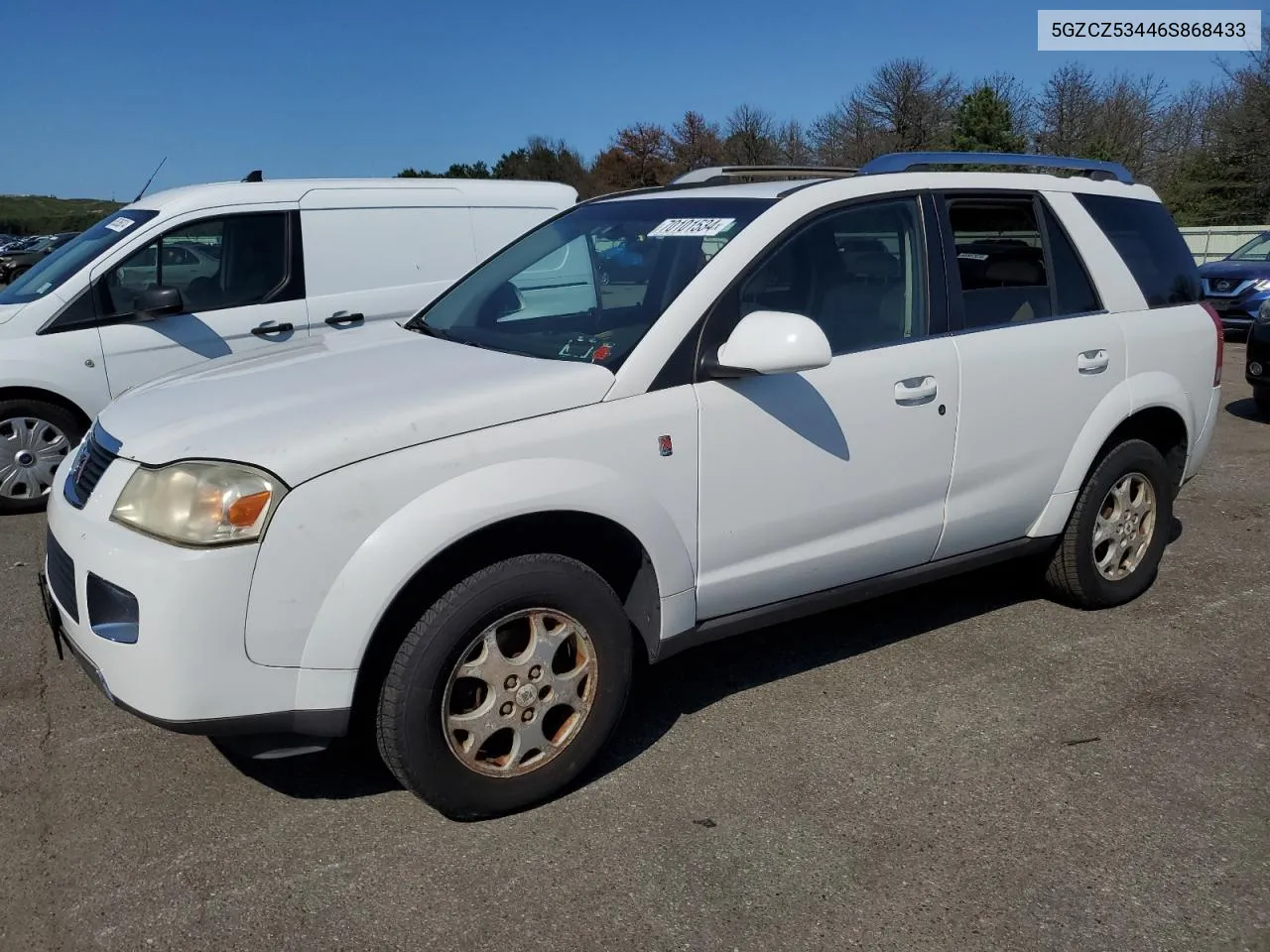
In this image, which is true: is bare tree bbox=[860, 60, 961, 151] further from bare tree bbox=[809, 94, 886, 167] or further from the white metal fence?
the white metal fence

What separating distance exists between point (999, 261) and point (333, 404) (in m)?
2.62

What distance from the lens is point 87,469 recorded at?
3039mm

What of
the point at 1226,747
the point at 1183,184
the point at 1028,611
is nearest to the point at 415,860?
the point at 1226,747

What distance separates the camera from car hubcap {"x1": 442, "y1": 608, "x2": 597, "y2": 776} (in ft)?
9.59

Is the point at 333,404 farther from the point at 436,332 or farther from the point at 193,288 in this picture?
the point at 193,288

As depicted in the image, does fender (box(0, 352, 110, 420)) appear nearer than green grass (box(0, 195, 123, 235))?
Yes

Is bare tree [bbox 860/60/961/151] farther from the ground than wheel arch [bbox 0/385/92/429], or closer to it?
farther from the ground

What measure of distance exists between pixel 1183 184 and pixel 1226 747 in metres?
36.4

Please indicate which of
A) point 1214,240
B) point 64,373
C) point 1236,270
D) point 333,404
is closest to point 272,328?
point 64,373

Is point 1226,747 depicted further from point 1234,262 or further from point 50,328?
point 1234,262

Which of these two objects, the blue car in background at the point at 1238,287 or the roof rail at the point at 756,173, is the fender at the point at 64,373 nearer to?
the roof rail at the point at 756,173

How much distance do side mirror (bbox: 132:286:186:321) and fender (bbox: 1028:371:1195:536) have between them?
4970 millimetres

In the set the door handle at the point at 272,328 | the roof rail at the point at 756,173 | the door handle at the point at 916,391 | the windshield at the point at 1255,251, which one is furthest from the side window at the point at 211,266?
the windshield at the point at 1255,251

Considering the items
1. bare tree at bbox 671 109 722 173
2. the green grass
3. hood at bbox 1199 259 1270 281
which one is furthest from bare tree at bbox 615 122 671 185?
hood at bbox 1199 259 1270 281
